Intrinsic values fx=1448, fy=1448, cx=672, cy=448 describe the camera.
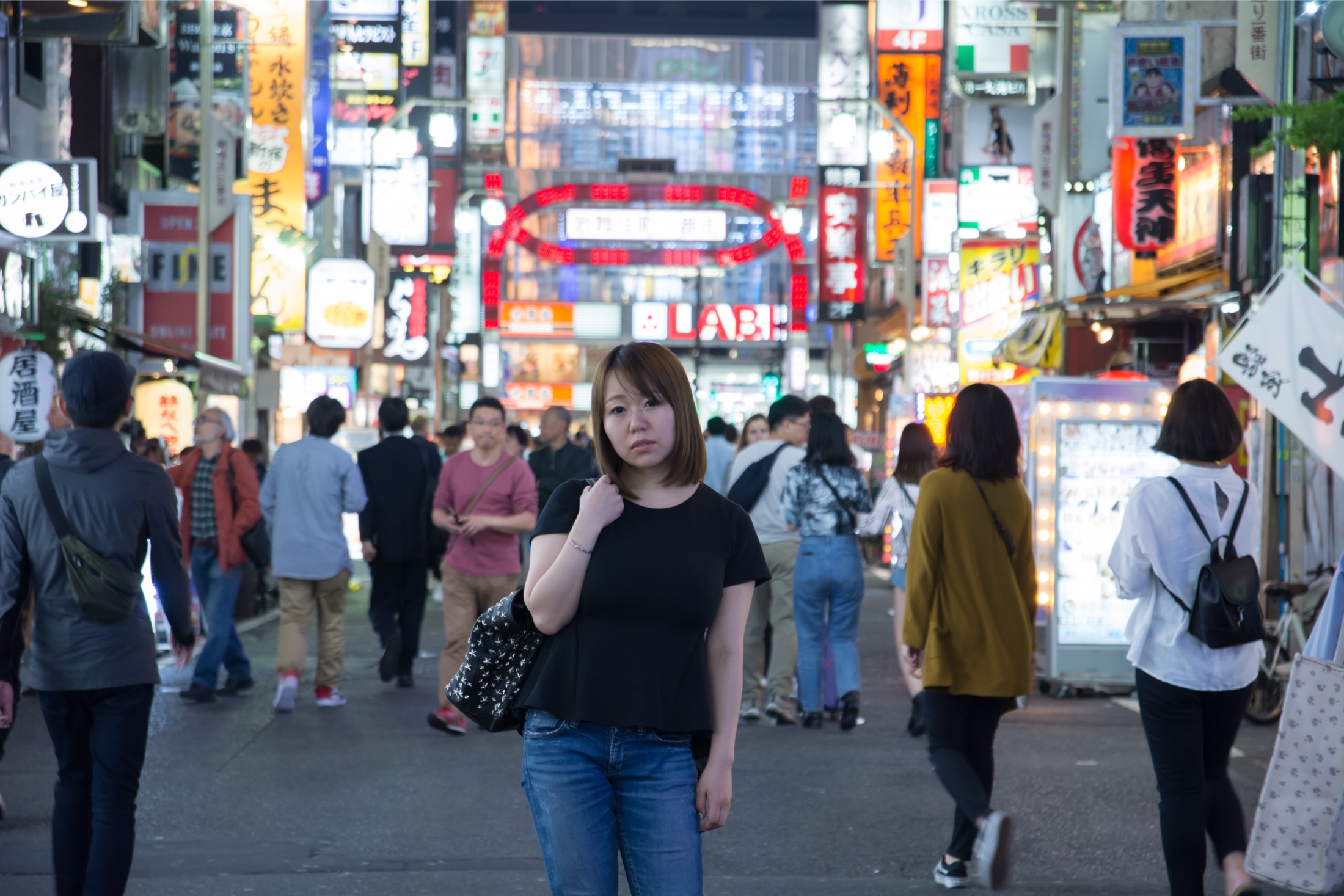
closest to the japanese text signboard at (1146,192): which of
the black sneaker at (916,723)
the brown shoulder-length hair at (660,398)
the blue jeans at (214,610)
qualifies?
the black sneaker at (916,723)

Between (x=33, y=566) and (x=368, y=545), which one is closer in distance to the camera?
(x=33, y=566)

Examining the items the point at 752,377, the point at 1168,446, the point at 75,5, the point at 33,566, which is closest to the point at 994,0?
the point at 75,5

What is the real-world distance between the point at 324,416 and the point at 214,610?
161cm

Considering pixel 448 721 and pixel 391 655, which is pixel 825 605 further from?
pixel 391 655

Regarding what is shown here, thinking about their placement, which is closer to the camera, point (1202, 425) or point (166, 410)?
point (1202, 425)

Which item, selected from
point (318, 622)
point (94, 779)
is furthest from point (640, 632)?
point (318, 622)

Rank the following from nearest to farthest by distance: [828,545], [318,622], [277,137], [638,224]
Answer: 1. [828,545]
2. [318,622]
3. [277,137]
4. [638,224]

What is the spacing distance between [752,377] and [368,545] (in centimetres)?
6464

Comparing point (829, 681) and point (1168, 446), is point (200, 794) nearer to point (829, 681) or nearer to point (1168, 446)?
point (829, 681)

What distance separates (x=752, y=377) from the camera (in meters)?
74.2

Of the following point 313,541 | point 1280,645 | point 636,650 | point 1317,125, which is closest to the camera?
point 636,650

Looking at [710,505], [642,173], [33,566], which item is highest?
[642,173]

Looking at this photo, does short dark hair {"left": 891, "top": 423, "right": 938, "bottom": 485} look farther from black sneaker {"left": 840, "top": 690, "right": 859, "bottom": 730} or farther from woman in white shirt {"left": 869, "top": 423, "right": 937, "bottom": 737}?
black sneaker {"left": 840, "top": 690, "right": 859, "bottom": 730}

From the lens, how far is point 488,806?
6.75 metres
